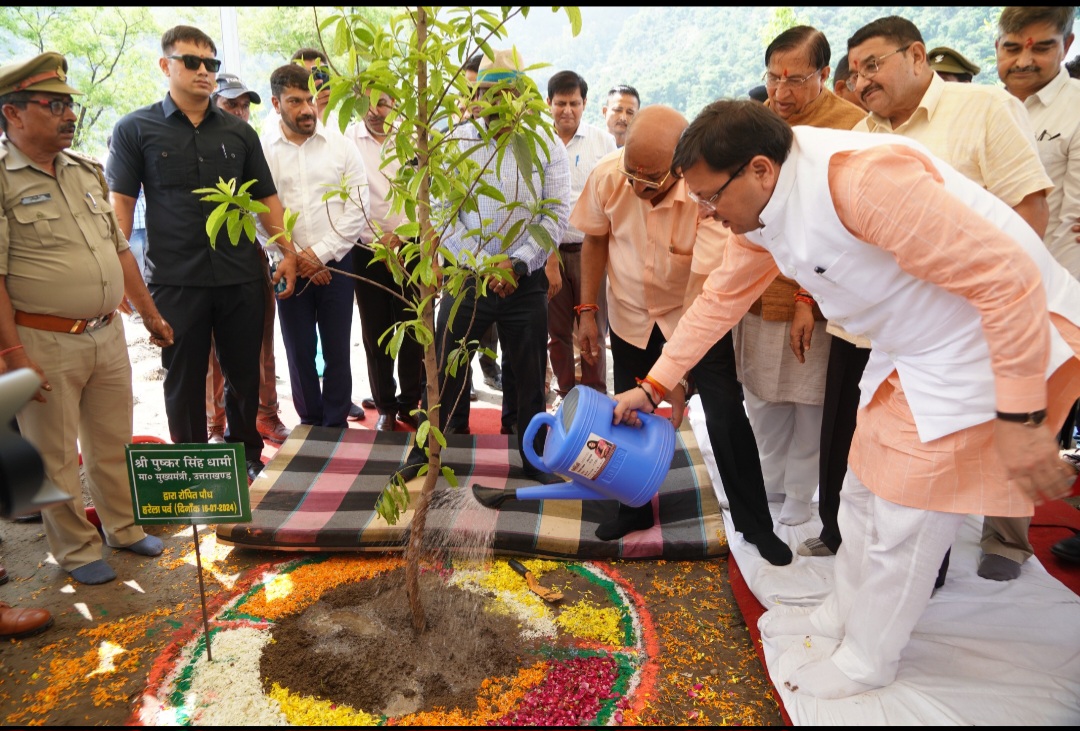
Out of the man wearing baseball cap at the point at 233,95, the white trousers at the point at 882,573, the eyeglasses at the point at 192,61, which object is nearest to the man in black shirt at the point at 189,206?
the eyeglasses at the point at 192,61

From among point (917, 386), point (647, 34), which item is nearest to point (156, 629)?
point (917, 386)

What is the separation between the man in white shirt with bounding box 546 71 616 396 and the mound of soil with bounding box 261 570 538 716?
6.26 feet

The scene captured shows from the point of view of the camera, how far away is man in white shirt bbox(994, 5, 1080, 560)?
2760 millimetres

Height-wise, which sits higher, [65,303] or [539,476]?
[65,303]

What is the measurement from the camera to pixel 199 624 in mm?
2316

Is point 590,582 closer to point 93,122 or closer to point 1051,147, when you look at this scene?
point 1051,147

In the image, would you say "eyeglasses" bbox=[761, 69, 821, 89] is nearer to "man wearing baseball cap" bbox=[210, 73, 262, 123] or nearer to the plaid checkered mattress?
the plaid checkered mattress

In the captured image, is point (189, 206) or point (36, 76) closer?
point (36, 76)

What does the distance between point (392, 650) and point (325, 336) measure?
76.2 inches

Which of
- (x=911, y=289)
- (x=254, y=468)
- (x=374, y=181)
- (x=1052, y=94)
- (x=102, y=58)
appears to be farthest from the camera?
(x=102, y=58)

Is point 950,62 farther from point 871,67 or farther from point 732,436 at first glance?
point 732,436

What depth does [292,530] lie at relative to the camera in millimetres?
2684

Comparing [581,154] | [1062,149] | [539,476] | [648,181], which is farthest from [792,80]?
[581,154]

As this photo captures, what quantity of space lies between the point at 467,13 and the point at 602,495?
55.8 inches
